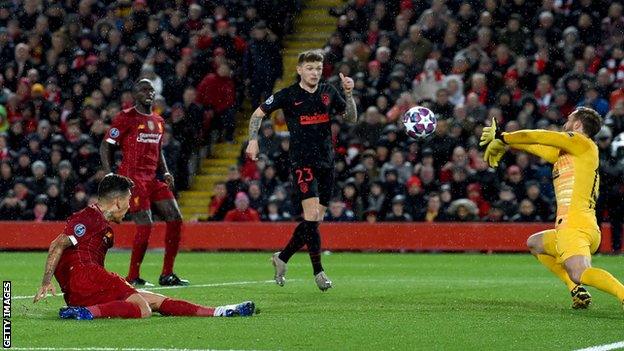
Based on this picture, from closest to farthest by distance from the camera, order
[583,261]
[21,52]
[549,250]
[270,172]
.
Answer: [583,261] < [549,250] < [270,172] < [21,52]

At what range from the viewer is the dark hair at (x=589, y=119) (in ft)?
35.5

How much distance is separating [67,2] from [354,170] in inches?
368

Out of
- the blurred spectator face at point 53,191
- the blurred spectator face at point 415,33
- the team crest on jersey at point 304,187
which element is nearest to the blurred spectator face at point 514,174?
the blurred spectator face at point 415,33

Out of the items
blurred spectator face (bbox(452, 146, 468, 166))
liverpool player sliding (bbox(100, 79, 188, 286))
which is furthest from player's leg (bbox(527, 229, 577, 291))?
blurred spectator face (bbox(452, 146, 468, 166))

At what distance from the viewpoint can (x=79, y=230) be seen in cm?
959

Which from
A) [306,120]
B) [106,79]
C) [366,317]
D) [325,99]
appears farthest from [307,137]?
[106,79]

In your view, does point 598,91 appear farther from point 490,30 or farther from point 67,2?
point 67,2

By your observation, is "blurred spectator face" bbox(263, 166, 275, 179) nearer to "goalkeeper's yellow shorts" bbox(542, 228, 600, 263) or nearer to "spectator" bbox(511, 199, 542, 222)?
"spectator" bbox(511, 199, 542, 222)

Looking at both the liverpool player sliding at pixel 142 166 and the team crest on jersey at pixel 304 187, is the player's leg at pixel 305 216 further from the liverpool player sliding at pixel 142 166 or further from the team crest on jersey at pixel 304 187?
the liverpool player sliding at pixel 142 166

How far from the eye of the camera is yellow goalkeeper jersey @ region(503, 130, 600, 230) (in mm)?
10695

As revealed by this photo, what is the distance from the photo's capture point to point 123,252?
22.2 meters

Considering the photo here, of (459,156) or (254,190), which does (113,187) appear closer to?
(459,156)

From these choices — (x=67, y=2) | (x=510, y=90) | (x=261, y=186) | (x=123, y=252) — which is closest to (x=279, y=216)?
(x=261, y=186)

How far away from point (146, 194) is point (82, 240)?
4830 mm
